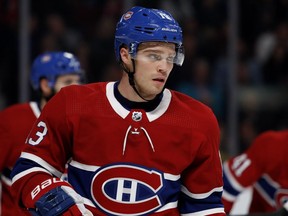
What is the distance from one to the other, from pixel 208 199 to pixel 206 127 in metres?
0.23

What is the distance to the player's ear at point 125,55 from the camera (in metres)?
2.91

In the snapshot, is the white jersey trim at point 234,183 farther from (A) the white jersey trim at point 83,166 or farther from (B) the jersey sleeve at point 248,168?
(A) the white jersey trim at point 83,166

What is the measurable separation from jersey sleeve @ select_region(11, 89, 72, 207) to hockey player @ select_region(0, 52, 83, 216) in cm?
85

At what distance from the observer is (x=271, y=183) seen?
434 cm

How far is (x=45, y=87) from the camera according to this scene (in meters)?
A: 4.23

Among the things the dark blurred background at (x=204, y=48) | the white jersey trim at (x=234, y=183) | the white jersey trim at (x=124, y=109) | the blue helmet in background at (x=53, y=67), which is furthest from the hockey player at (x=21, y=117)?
the dark blurred background at (x=204, y=48)

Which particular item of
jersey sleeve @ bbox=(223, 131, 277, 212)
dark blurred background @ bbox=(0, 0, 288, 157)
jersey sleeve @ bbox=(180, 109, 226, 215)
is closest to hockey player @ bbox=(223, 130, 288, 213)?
jersey sleeve @ bbox=(223, 131, 277, 212)

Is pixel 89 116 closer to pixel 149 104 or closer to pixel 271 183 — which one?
pixel 149 104

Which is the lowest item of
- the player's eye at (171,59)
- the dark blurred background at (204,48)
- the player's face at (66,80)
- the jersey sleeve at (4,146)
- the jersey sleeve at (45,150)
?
the dark blurred background at (204,48)

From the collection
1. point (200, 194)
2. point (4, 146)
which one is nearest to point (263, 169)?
point (4, 146)

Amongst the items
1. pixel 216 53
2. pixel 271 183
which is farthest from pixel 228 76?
pixel 271 183

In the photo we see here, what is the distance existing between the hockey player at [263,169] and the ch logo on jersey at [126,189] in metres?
1.49

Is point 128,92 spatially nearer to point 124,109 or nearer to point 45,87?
point 124,109

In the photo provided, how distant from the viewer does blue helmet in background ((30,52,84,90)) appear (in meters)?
4.24
